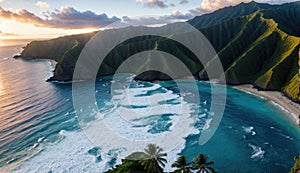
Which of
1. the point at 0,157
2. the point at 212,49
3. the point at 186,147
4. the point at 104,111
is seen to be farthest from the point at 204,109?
the point at 212,49

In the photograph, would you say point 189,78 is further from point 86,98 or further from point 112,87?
point 86,98

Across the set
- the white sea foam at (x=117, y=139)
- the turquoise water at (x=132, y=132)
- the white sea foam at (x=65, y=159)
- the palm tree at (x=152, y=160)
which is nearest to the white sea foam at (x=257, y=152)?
the turquoise water at (x=132, y=132)

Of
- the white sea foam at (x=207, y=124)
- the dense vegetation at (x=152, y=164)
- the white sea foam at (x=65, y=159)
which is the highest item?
the dense vegetation at (x=152, y=164)

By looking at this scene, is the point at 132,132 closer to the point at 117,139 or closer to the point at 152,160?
the point at 117,139

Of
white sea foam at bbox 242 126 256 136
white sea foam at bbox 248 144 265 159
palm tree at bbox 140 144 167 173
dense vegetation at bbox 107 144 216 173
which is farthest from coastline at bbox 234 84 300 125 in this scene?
palm tree at bbox 140 144 167 173

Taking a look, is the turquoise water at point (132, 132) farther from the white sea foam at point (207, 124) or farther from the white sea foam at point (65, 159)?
the white sea foam at point (207, 124)

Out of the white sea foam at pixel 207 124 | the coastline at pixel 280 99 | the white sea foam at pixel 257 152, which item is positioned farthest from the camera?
the coastline at pixel 280 99
